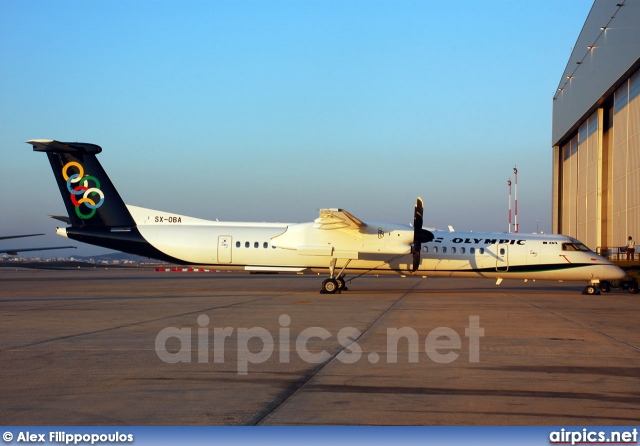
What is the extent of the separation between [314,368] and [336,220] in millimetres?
16645

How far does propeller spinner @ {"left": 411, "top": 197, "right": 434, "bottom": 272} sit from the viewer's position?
82.9ft

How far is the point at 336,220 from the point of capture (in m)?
25.4

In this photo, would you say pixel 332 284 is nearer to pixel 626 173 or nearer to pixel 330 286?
pixel 330 286

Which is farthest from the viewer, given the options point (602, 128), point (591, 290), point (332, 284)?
point (602, 128)

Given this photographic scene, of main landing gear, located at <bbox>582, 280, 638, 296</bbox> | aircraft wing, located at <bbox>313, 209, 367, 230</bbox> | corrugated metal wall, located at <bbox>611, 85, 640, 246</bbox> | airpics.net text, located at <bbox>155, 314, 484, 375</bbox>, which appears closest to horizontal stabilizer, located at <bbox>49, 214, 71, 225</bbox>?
aircraft wing, located at <bbox>313, 209, 367, 230</bbox>

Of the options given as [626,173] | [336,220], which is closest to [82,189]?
[336,220]

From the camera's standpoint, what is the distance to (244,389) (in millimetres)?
7465

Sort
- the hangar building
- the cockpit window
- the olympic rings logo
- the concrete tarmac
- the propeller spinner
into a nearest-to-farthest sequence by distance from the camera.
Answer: the concrete tarmac, the propeller spinner, the olympic rings logo, the cockpit window, the hangar building

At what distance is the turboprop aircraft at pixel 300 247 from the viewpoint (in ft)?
86.4

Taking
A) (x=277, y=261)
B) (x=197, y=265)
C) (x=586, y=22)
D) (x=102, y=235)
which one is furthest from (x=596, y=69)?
(x=102, y=235)

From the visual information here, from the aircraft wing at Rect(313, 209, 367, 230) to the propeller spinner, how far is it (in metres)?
1.91

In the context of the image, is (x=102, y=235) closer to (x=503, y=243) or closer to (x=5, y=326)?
(x=5, y=326)

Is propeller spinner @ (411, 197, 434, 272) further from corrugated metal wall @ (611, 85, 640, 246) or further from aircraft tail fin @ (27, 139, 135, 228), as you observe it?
corrugated metal wall @ (611, 85, 640, 246)

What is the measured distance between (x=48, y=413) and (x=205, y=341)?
512 centimetres
